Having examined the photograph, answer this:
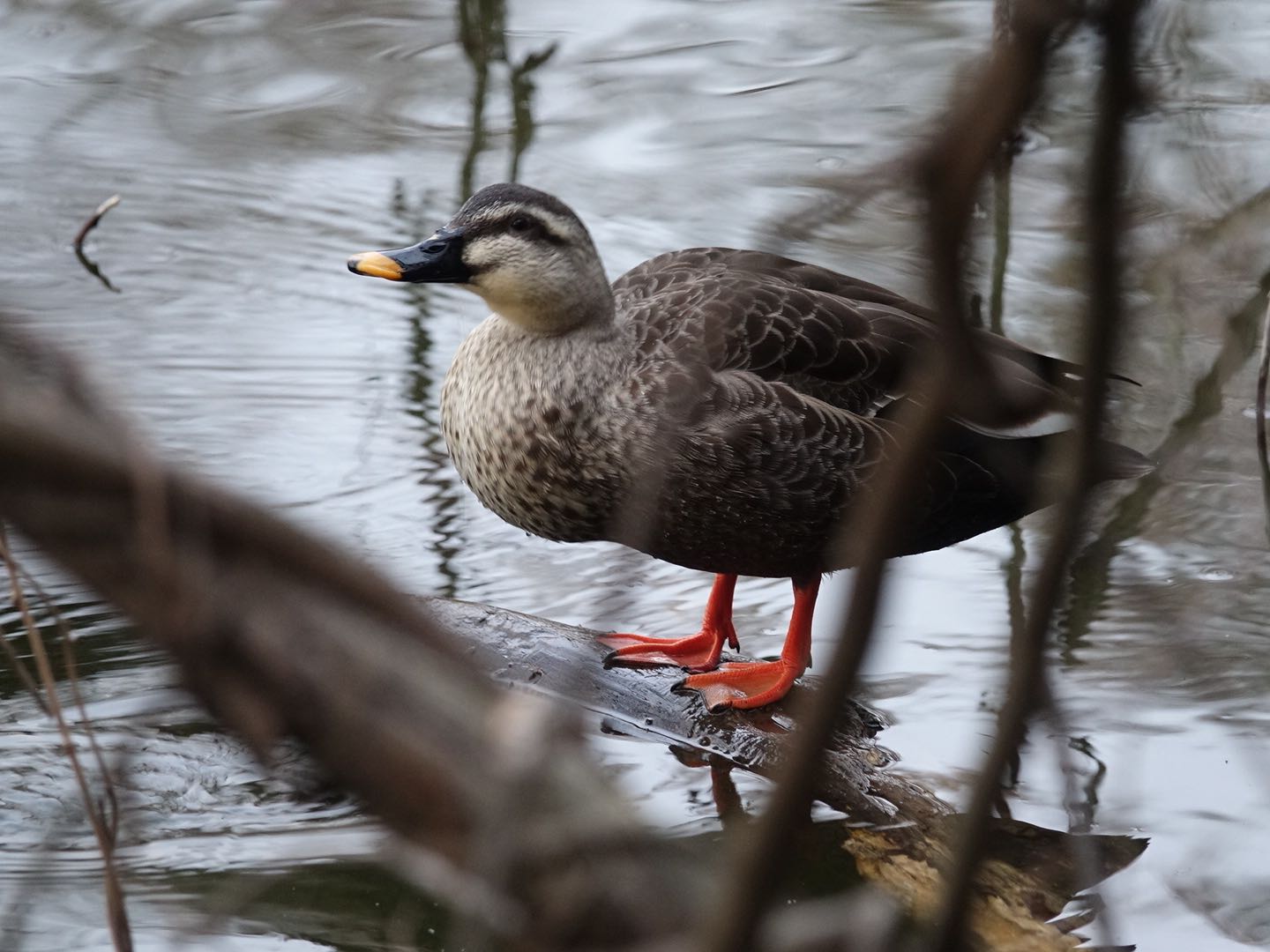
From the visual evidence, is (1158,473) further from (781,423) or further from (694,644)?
(781,423)

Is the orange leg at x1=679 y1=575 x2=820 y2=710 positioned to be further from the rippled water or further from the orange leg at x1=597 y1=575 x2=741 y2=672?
the rippled water

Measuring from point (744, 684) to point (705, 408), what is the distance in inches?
29.3

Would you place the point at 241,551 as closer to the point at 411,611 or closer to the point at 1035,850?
the point at 411,611

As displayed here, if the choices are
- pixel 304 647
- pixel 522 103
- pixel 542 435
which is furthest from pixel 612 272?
pixel 304 647

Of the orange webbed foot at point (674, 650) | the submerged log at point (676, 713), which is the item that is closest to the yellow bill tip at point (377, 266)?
the submerged log at point (676, 713)

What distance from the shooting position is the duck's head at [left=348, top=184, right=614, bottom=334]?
149 inches

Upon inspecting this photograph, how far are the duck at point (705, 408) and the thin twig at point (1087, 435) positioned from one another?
246cm

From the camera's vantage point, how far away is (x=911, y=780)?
3777 millimetres

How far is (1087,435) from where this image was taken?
3.35 ft

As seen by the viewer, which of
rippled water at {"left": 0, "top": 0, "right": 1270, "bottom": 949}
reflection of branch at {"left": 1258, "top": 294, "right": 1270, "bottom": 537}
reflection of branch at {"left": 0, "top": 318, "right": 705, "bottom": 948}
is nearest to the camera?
reflection of branch at {"left": 0, "top": 318, "right": 705, "bottom": 948}

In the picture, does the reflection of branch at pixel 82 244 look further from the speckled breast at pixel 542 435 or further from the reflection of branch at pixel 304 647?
the reflection of branch at pixel 304 647

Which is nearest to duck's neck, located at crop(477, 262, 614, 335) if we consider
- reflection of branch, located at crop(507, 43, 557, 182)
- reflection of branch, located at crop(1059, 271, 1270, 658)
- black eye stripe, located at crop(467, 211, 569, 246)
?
black eye stripe, located at crop(467, 211, 569, 246)

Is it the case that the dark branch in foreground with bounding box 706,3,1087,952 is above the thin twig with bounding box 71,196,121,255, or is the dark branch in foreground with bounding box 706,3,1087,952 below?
above

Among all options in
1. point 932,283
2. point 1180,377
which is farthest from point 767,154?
point 932,283
